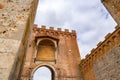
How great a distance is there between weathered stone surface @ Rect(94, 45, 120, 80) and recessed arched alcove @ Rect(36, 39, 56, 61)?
187 inches

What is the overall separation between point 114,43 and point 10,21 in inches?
280

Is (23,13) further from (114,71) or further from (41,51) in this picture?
(41,51)

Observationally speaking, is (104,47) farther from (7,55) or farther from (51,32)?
(7,55)

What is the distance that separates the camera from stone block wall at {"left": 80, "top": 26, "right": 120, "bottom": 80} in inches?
→ 268

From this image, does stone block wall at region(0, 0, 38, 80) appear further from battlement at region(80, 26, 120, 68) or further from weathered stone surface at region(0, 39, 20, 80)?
battlement at region(80, 26, 120, 68)

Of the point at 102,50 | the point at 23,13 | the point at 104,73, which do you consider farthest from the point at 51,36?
the point at 23,13

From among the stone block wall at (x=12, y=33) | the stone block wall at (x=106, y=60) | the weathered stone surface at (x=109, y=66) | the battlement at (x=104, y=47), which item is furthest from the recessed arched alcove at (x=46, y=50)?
the stone block wall at (x=12, y=33)

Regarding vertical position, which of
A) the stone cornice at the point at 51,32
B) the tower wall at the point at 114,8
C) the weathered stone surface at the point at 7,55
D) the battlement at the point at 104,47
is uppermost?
the stone cornice at the point at 51,32

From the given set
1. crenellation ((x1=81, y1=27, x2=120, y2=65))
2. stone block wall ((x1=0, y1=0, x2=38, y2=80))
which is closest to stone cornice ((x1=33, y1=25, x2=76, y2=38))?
crenellation ((x1=81, y1=27, x2=120, y2=65))

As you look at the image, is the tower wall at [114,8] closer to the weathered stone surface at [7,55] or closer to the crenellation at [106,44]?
the crenellation at [106,44]

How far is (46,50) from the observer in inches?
470

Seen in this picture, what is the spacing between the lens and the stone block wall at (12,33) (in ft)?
3.48

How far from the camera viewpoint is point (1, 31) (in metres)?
1.32

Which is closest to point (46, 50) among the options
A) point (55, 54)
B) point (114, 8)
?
point (55, 54)
